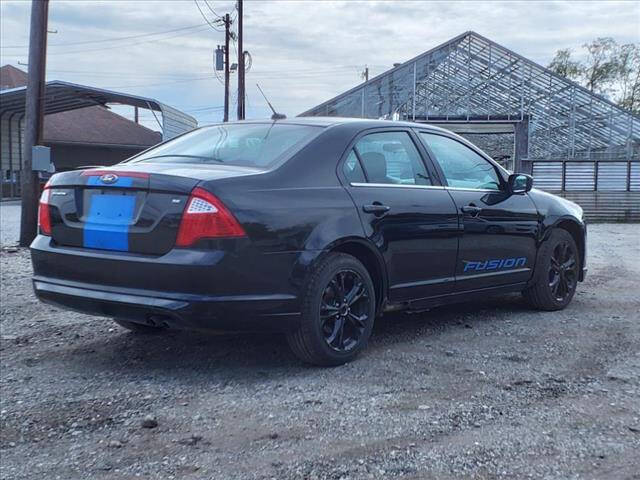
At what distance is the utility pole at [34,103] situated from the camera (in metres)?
12.3

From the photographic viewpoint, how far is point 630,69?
4978 centimetres

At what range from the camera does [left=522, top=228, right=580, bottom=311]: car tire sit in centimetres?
622

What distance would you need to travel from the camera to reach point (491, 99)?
28391 millimetres

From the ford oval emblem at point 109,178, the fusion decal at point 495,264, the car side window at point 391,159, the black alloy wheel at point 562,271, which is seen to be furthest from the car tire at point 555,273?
the ford oval emblem at point 109,178

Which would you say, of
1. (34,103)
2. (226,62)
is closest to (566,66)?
(226,62)

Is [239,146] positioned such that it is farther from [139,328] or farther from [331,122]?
[139,328]

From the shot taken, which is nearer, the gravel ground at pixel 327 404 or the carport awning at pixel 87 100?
the gravel ground at pixel 327 404

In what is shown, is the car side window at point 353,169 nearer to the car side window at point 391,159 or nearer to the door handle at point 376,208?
the car side window at point 391,159

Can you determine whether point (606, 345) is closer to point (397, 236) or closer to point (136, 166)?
point (397, 236)

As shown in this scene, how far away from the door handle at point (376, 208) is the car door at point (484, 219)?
81 cm

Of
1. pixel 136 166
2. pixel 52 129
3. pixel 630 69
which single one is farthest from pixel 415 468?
pixel 630 69

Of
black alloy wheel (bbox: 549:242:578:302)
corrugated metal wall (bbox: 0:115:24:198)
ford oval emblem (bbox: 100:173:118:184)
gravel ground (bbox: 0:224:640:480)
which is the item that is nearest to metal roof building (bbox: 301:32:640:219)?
corrugated metal wall (bbox: 0:115:24:198)

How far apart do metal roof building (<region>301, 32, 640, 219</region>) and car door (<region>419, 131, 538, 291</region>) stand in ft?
63.3

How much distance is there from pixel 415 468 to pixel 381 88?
79.2 feet
